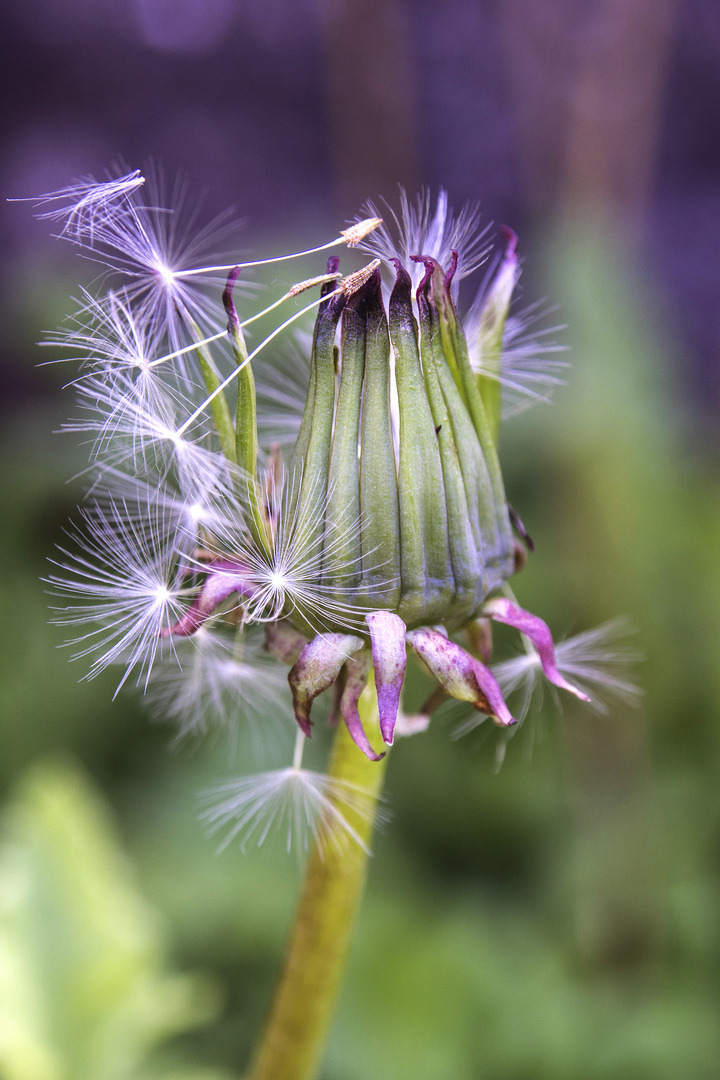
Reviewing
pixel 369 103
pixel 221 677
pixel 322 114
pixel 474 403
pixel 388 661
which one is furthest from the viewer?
pixel 322 114

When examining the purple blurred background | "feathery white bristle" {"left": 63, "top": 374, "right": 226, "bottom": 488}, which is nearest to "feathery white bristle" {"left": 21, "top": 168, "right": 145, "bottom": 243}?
"feathery white bristle" {"left": 63, "top": 374, "right": 226, "bottom": 488}

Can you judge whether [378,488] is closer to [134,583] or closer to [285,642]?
[285,642]

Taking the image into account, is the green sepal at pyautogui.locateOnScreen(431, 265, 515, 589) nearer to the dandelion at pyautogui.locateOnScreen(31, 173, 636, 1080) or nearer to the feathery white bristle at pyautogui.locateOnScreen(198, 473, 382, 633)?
the dandelion at pyautogui.locateOnScreen(31, 173, 636, 1080)

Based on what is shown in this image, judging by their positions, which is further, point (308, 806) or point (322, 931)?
point (308, 806)

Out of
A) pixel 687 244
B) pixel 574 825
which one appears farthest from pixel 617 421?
pixel 687 244

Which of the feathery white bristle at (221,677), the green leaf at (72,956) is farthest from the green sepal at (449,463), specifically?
the green leaf at (72,956)

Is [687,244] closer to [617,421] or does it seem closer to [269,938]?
[617,421]

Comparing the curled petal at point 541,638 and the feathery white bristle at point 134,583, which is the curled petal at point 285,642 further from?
the curled petal at point 541,638

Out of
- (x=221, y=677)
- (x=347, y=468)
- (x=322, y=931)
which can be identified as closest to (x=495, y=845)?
(x=221, y=677)
